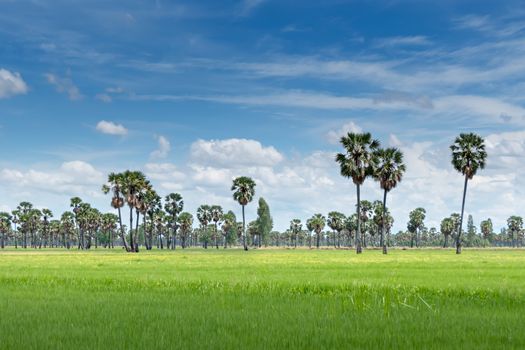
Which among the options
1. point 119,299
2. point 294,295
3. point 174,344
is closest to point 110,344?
point 174,344

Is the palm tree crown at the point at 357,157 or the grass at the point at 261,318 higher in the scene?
the palm tree crown at the point at 357,157

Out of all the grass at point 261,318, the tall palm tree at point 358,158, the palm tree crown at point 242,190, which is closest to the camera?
the grass at point 261,318

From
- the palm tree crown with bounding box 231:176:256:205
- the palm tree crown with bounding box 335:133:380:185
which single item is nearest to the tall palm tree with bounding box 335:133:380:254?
the palm tree crown with bounding box 335:133:380:185

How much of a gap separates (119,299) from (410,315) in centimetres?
999

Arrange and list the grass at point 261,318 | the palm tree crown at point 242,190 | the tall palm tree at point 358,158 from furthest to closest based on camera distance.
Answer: the palm tree crown at point 242,190, the tall palm tree at point 358,158, the grass at point 261,318

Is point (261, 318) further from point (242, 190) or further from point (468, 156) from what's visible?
point (242, 190)

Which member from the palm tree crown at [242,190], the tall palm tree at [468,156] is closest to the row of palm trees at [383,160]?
the tall palm tree at [468,156]

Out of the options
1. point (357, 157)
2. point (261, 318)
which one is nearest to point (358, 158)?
point (357, 157)

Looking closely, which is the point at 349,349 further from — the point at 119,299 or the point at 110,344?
the point at 119,299

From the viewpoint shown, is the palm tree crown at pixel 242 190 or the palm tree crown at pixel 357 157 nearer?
the palm tree crown at pixel 357 157

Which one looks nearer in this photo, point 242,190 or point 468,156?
point 468,156

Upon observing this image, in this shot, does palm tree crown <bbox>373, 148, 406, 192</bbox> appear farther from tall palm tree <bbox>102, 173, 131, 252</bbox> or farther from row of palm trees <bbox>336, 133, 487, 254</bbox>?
tall palm tree <bbox>102, 173, 131, 252</bbox>

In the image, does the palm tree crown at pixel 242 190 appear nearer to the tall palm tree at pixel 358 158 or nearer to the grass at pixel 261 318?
the tall palm tree at pixel 358 158

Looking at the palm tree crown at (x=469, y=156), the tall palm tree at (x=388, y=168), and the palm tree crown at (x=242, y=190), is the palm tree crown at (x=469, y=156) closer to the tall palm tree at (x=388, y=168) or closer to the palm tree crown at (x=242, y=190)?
the tall palm tree at (x=388, y=168)
